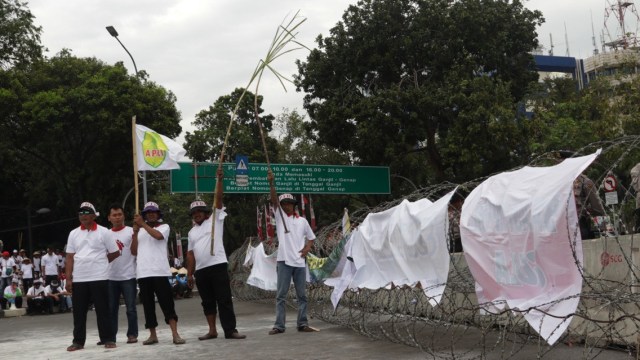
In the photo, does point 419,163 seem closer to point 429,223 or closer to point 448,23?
point 448,23

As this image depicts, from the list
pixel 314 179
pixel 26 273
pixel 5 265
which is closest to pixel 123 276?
pixel 5 265

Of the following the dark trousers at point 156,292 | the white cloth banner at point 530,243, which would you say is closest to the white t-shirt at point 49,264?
the dark trousers at point 156,292

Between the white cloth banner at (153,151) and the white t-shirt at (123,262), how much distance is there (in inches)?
64.0

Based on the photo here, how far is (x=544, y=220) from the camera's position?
5.42 m

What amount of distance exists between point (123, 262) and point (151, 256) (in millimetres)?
699

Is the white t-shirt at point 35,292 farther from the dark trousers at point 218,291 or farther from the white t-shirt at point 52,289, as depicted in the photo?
the dark trousers at point 218,291

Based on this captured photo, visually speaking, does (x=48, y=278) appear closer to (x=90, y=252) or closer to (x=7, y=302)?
(x=7, y=302)

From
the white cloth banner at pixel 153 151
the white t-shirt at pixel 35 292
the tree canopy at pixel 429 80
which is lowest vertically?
the white t-shirt at pixel 35 292

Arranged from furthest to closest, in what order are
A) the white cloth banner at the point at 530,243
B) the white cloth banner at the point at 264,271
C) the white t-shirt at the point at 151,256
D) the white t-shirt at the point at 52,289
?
the white t-shirt at the point at 52,289
the white cloth banner at the point at 264,271
the white t-shirt at the point at 151,256
the white cloth banner at the point at 530,243

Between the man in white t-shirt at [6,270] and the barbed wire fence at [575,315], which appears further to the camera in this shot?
the man in white t-shirt at [6,270]

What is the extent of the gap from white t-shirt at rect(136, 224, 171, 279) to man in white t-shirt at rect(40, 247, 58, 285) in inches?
635

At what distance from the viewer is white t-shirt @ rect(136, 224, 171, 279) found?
32.0 feet

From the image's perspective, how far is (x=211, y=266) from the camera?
9.66 m

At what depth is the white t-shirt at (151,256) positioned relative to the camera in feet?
32.0
